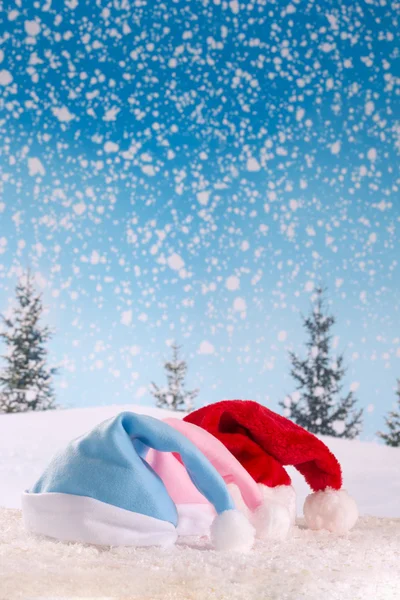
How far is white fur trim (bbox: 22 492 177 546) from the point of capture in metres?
0.78

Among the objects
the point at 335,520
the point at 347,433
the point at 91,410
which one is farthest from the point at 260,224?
the point at 335,520

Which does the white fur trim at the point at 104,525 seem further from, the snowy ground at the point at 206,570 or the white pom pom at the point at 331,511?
the white pom pom at the point at 331,511

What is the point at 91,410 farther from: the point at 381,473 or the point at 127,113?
the point at 127,113

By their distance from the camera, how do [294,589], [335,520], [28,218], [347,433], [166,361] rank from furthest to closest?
[166,361], [347,433], [28,218], [335,520], [294,589]

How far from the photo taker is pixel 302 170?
565cm

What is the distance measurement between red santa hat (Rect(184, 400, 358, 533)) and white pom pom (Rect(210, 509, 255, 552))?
0.23 meters

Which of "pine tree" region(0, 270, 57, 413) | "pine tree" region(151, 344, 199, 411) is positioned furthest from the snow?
"pine tree" region(151, 344, 199, 411)

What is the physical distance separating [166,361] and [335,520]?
248 inches

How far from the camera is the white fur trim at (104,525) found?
2.55ft

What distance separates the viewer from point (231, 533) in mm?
771

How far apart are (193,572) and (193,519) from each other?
10.8 inches

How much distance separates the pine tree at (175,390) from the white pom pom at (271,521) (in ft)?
20.5

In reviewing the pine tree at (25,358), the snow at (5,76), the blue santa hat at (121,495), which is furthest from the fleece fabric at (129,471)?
the pine tree at (25,358)

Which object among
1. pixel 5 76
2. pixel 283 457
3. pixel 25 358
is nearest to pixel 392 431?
pixel 25 358
